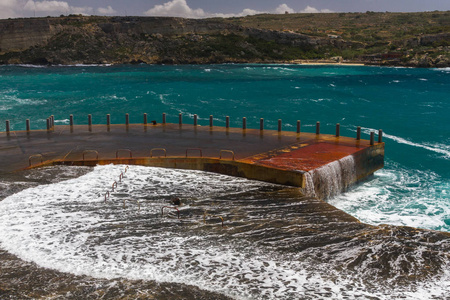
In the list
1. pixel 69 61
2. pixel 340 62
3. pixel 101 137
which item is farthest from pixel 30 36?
pixel 101 137

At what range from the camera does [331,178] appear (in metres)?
23.8

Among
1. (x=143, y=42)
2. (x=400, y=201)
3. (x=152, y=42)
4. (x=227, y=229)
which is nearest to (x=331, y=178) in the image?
(x=400, y=201)

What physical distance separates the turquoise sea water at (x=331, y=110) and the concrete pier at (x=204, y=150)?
8.53 ft

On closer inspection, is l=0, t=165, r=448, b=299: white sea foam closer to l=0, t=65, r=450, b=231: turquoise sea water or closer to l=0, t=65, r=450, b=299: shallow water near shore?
l=0, t=65, r=450, b=299: shallow water near shore

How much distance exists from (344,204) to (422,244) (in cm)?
749

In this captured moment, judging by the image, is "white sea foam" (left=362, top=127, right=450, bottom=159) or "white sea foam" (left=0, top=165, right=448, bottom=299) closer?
"white sea foam" (left=0, top=165, right=448, bottom=299)

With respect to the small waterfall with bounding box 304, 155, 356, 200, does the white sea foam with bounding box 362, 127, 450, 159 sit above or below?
below

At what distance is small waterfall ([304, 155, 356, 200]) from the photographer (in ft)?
73.6

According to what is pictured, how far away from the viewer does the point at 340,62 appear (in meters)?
171

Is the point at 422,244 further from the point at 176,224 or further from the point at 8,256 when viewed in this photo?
the point at 8,256

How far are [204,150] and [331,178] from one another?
300 inches

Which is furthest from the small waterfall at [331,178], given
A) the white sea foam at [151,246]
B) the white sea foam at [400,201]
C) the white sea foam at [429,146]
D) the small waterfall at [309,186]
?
the white sea foam at [429,146]

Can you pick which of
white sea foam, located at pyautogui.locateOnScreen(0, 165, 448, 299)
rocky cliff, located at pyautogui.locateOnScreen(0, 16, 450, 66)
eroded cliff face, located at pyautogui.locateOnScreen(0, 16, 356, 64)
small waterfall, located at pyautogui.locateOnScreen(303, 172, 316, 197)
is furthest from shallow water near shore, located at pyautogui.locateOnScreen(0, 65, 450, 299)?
eroded cliff face, located at pyautogui.locateOnScreen(0, 16, 356, 64)

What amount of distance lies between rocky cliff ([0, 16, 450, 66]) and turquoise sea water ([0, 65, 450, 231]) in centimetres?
6982
